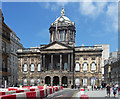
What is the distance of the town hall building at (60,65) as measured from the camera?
64.6m

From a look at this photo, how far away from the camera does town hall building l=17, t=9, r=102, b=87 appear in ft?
212

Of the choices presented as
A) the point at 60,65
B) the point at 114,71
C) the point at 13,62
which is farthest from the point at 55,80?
the point at 114,71

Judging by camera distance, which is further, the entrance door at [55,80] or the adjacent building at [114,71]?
the adjacent building at [114,71]

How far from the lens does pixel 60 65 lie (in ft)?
212

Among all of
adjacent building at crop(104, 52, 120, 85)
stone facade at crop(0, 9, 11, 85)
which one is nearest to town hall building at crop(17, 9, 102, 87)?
adjacent building at crop(104, 52, 120, 85)

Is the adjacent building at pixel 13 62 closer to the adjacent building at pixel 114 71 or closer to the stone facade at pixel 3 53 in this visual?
the stone facade at pixel 3 53

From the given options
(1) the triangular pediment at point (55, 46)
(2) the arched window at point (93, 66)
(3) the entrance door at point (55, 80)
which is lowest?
(3) the entrance door at point (55, 80)

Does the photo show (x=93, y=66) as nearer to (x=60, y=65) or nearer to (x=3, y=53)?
(x=60, y=65)

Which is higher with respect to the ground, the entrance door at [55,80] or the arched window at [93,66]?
the arched window at [93,66]

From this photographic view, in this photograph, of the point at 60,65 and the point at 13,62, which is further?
the point at 13,62

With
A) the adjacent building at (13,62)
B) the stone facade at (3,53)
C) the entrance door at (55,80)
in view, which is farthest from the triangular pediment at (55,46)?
the stone facade at (3,53)

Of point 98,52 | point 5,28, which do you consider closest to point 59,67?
point 98,52

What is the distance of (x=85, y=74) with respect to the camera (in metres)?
66.0

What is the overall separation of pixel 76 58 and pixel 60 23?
57.7ft
